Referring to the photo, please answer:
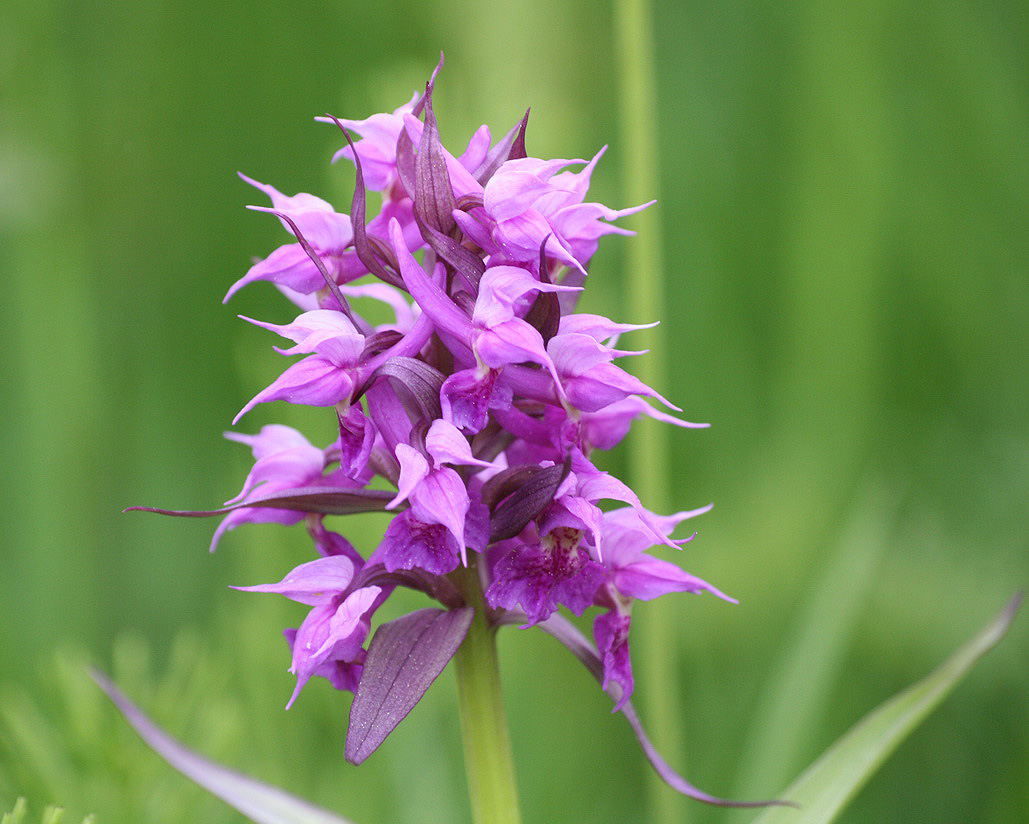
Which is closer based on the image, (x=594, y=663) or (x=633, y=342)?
(x=594, y=663)

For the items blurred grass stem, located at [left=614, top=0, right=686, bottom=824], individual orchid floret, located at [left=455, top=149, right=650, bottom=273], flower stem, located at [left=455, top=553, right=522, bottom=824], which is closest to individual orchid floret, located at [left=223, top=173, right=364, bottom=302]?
individual orchid floret, located at [left=455, top=149, right=650, bottom=273]

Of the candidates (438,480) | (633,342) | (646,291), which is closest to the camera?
(438,480)

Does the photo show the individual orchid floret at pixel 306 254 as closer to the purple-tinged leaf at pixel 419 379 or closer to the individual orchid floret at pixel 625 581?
the purple-tinged leaf at pixel 419 379

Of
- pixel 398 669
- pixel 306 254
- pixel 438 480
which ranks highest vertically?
pixel 306 254

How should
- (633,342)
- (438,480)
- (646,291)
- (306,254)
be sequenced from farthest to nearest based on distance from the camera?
(633,342) < (646,291) < (306,254) < (438,480)

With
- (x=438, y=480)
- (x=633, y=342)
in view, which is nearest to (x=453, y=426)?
(x=438, y=480)

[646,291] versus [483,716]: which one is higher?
[646,291]

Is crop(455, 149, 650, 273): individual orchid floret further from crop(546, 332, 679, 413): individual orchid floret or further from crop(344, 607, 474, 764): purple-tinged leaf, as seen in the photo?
crop(344, 607, 474, 764): purple-tinged leaf

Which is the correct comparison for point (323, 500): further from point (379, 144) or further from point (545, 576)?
point (379, 144)
